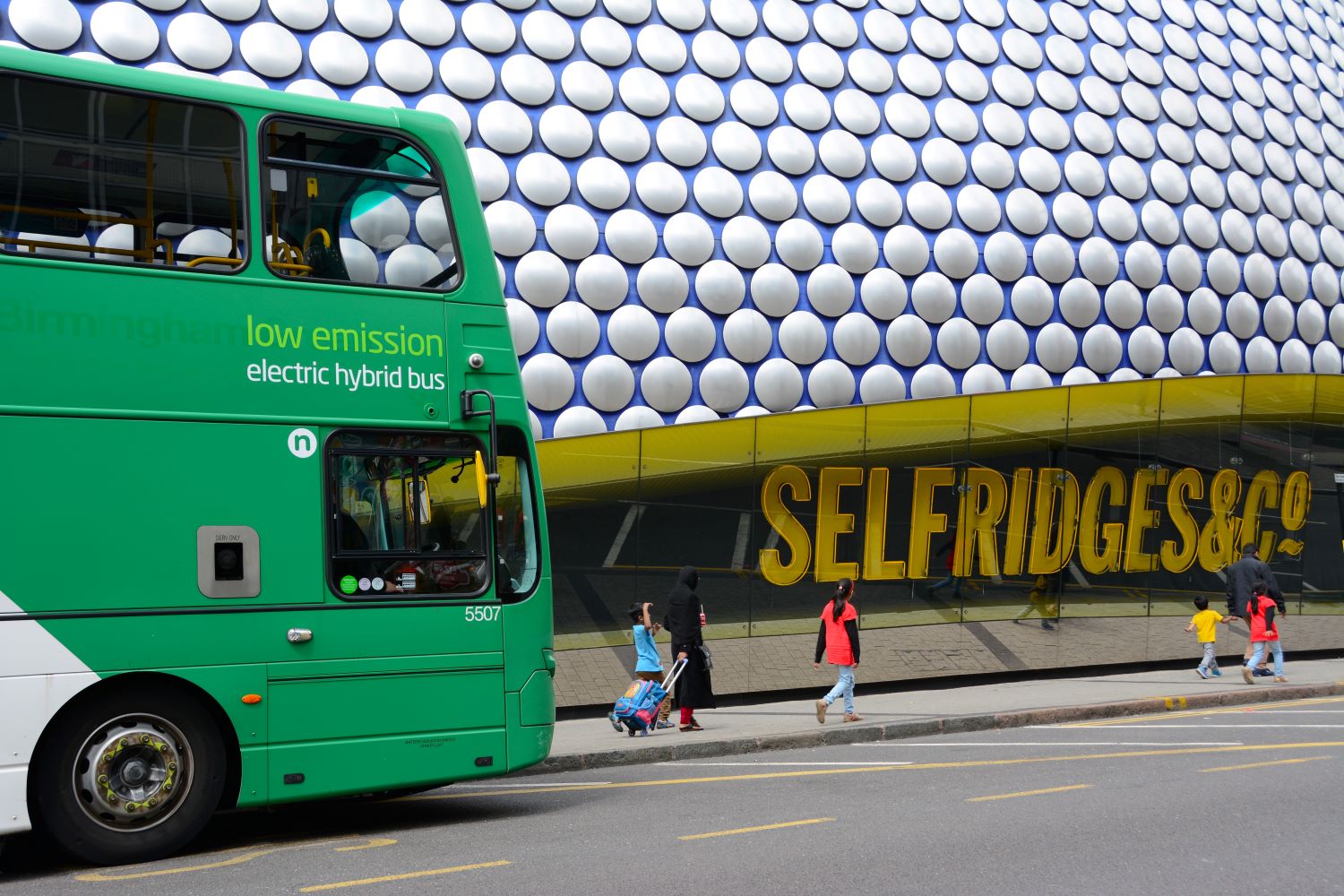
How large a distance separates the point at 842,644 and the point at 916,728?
1.06 m

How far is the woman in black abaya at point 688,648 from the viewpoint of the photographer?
1273 cm

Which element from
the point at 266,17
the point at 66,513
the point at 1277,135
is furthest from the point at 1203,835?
the point at 1277,135

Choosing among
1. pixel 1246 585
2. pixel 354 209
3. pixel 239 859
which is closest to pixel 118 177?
pixel 354 209

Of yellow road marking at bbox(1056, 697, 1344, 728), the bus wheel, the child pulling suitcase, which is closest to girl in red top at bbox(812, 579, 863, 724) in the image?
the child pulling suitcase

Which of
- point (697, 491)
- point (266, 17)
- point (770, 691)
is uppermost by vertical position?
point (266, 17)

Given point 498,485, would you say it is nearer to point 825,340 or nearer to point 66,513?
point 66,513

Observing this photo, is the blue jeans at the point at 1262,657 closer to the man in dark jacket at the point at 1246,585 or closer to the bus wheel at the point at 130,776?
the man in dark jacket at the point at 1246,585

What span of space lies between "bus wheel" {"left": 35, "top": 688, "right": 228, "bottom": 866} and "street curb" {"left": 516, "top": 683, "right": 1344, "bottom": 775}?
12.6 feet

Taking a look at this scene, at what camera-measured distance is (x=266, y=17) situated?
14.3 metres

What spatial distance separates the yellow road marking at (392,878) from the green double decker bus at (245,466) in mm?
1359

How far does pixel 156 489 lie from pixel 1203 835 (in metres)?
5.85

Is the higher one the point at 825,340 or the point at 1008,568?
the point at 825,340

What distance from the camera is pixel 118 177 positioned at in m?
7.08

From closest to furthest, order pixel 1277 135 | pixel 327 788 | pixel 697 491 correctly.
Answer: pixel 327 788
pixel 697 491
pixel 1277 135
